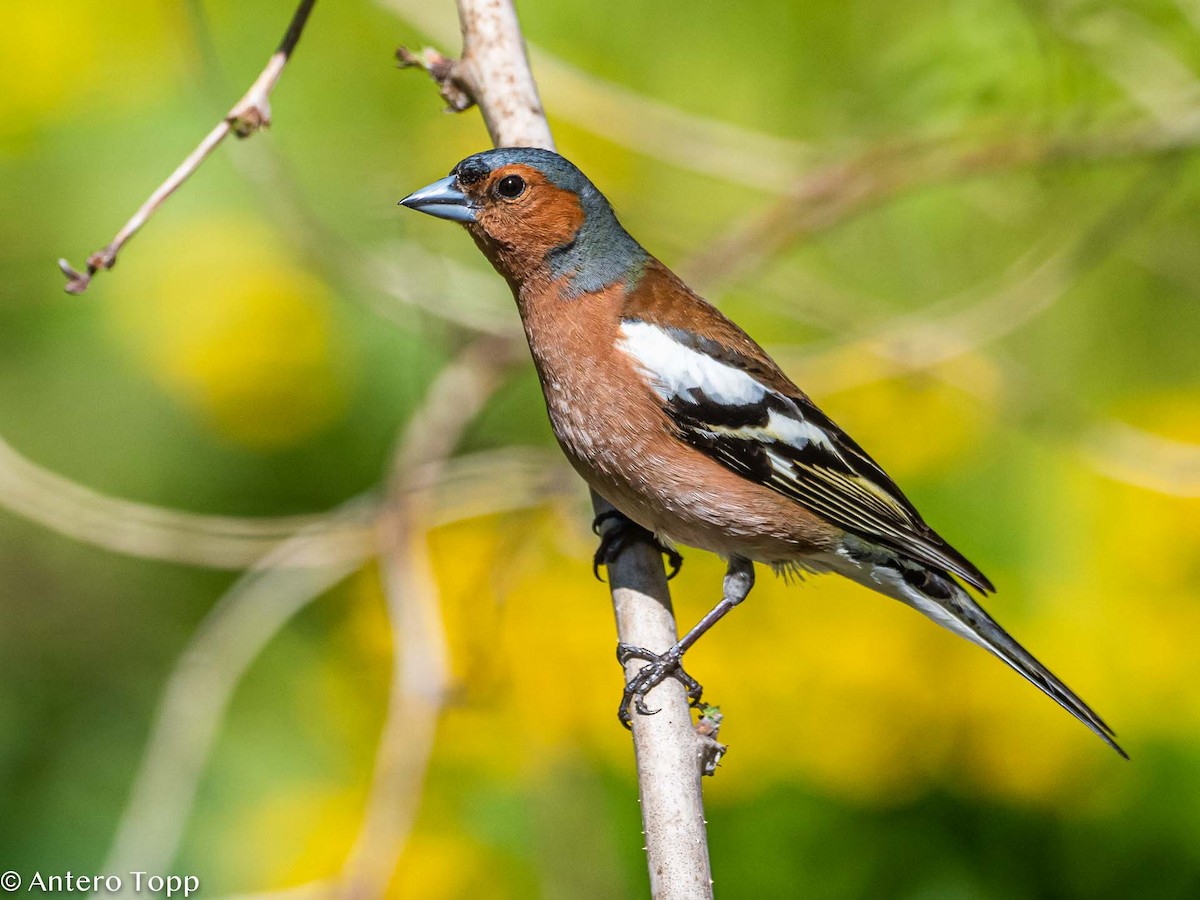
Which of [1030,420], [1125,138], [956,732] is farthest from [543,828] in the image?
[1125,138]

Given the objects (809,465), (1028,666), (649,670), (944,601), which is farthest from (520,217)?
(1028,666)

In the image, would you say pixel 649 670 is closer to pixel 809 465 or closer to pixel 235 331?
pixel 809 465

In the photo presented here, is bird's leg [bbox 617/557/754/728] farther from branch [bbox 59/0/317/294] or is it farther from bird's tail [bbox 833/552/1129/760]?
branch [bbox 59/0/317/294]

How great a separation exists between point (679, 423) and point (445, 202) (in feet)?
2.65

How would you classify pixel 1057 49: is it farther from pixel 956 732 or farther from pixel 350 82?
pixel 350 82

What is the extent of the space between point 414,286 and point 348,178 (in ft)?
3.82

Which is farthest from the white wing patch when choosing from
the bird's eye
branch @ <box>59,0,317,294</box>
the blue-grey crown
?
branch @ <box>59,0,317,294</box>

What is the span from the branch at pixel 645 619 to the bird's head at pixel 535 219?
109 millimetres

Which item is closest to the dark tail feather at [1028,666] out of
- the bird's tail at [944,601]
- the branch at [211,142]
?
the bird's tail at [944,601]

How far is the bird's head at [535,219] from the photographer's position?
3.12 m

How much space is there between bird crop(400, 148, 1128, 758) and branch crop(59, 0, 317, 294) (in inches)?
20.9

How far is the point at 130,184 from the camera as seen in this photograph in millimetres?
4824

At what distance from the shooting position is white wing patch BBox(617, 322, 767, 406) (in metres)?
3.12
